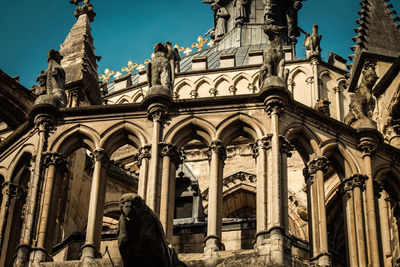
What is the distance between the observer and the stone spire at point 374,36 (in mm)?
40906

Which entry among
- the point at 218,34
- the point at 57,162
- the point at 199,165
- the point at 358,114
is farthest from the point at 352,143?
the point at 218,34

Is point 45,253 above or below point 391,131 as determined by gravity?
below

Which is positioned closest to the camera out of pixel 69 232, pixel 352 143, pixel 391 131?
pixel 352 143

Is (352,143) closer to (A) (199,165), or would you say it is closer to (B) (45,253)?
(B) (45,253)

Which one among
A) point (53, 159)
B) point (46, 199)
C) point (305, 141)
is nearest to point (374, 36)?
point (305, 141)

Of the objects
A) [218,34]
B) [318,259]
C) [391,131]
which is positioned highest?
[218,34]

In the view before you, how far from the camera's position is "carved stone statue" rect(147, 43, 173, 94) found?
3250cm

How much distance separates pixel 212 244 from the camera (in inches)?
1167

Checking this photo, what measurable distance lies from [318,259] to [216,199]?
9.23 feet

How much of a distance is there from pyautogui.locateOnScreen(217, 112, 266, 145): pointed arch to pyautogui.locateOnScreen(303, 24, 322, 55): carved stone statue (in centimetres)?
1900

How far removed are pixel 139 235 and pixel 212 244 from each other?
3.45 m

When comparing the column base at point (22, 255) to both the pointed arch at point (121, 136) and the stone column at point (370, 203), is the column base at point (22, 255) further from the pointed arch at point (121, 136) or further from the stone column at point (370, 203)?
the stone column at point (370, 203)

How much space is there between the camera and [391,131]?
126 ft

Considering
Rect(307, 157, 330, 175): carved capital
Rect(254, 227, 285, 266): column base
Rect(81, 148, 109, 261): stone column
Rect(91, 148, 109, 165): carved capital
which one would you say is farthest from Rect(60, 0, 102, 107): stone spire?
Rect(254, 227, 285, 266): column base
